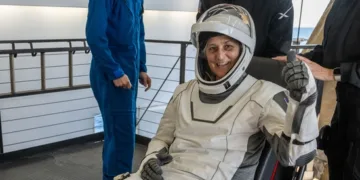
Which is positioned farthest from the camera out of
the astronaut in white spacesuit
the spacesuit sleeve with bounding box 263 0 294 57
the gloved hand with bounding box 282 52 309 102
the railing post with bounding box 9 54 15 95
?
the railing post with bounding box 9 54 15 95

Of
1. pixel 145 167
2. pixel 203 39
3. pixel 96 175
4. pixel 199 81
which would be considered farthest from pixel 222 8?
pixel 96 175

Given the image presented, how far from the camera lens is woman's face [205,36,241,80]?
1403 mm

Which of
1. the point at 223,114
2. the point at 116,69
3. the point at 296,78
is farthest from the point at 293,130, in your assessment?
the point at 116,69

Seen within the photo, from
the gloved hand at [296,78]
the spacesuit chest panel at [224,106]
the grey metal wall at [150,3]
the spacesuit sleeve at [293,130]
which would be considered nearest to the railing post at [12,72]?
the grey metal wall at [150,3]

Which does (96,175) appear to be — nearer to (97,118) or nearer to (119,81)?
(119,81)

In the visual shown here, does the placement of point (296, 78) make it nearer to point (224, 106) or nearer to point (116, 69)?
point (224, 106)

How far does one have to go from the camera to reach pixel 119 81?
6.34 feet

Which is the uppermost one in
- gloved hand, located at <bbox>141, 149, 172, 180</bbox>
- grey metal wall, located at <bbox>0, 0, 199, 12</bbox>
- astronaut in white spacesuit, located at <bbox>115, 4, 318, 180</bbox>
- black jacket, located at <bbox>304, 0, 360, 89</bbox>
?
grey metal wall, located at <bbox>0, 0, 199, 12</bbox>

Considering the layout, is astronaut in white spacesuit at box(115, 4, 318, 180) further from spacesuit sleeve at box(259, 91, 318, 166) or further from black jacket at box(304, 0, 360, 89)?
black jacket at box(304, 0, 360, 89)

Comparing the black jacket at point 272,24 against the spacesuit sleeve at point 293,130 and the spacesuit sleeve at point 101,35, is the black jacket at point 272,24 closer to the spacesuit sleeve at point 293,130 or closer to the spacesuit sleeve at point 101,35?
the spacesuit sleeve at point 293,130

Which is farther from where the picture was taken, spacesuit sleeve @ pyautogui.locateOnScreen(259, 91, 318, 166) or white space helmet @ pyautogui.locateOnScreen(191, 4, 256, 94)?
white space helmet @ pyautogui.locateOnScreen(191, 4, 256, 94)

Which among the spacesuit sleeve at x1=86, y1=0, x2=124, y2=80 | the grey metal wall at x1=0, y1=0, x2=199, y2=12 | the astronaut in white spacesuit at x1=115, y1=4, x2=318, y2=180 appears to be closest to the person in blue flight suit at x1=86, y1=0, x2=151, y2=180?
the spacesuit sleeve at x1=86, y1=0, x2=124, y2=80

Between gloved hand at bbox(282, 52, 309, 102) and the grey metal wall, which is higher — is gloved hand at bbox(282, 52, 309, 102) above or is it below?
below

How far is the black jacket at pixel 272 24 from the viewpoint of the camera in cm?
163
